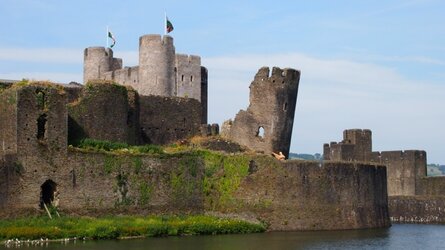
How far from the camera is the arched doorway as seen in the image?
43812 millimetres

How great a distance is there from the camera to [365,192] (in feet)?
171

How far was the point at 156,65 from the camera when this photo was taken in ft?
197

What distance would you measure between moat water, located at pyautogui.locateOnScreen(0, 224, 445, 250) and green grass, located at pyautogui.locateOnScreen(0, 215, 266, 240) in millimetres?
1297

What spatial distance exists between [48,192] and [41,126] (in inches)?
123

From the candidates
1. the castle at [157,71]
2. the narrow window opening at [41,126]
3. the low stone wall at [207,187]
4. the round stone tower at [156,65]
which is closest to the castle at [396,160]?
the castle at [157,71]

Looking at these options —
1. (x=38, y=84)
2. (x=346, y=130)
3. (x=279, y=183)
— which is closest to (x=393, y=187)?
(x=346, y=130)

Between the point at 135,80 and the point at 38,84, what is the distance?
1717cm

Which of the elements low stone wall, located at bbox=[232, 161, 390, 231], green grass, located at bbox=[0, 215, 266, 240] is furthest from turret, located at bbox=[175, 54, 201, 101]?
green grass, located at bbox=[0, 215, 266, 240]

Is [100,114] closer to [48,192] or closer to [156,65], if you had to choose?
[48,192]

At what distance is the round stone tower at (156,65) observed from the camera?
59.8 meters

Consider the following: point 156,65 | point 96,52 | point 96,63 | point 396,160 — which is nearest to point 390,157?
point 396,160

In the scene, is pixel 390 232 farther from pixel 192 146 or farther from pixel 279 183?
pixel 192 146

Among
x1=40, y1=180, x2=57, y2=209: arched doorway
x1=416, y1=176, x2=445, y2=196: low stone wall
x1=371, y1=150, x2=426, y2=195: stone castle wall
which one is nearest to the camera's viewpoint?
x1=40, y1=180, x2=57, y2=209: arched doorway

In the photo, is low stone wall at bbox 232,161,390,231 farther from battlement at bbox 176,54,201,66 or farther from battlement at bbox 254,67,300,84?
battlement at bbox 176,54,201,66
